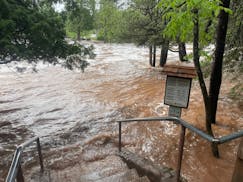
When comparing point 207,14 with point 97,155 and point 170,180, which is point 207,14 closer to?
point 170,180

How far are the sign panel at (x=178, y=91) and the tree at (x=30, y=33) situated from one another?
11.1ft

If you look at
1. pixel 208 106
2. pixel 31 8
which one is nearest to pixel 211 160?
pixel 208 106

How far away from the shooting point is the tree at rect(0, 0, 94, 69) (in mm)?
A: 5211

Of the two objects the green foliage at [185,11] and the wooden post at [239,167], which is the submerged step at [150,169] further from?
the green foliage at [185,11]

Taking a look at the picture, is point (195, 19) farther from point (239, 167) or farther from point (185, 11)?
point (239, 167)

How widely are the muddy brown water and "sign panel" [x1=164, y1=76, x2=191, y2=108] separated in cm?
124

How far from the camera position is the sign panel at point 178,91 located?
424 cm

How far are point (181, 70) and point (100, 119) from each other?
15.3 ft

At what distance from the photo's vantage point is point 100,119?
830 cm

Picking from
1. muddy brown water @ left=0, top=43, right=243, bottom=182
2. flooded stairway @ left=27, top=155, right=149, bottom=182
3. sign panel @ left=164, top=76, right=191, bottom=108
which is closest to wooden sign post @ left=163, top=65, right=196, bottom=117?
sign panel @ left=164, top=76, right=191, bottom=108

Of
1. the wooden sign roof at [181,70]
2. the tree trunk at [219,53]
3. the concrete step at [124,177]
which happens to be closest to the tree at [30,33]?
the wooden sign roof at [181,70]

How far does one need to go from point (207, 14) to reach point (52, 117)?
6753mm

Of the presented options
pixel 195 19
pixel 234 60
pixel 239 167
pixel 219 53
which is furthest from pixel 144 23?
pixel 239 167

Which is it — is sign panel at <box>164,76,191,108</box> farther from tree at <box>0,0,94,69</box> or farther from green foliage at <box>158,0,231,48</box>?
tree at <box>0,0,94,69</box>
